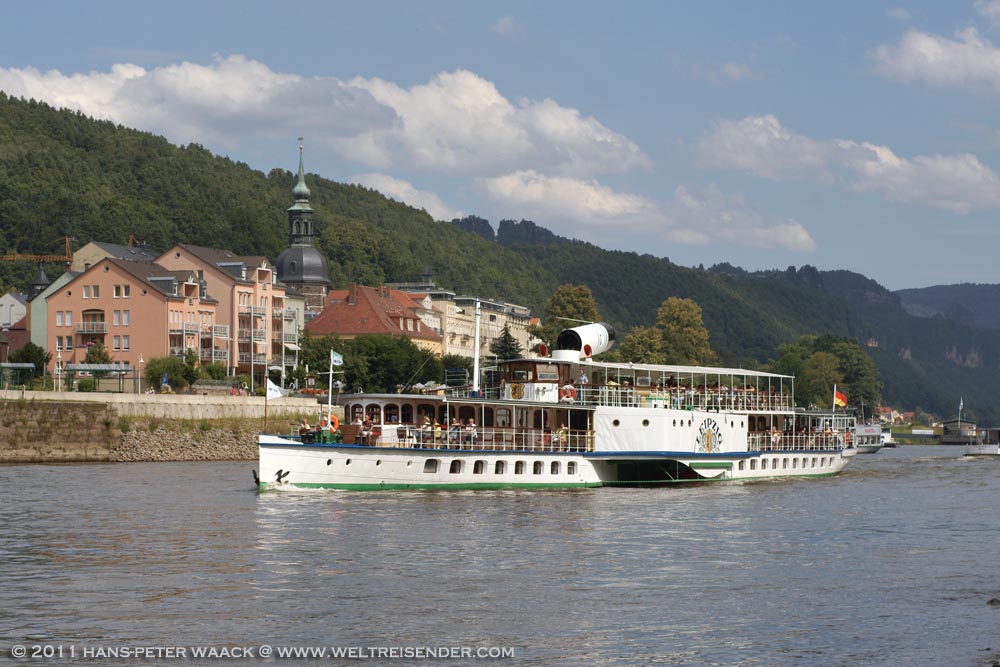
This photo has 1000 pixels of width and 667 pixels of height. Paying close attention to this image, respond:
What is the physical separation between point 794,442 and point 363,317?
94127 mm

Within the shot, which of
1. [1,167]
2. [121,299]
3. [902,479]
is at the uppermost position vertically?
[1,167]

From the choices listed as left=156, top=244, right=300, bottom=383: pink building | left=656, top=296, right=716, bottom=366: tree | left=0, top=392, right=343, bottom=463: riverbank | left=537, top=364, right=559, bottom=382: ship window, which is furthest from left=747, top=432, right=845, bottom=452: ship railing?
left=656, top=296, right=716, bottom=366: tree

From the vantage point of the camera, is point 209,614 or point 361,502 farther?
point 361,502

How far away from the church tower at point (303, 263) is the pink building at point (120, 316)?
5790 centimetres

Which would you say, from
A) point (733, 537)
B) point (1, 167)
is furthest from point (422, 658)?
point (1, 167)

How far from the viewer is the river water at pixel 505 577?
89.1 ft

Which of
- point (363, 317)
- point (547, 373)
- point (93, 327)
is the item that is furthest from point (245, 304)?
point (547, 373)

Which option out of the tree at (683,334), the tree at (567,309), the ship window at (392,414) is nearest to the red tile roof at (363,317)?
the tree at (567,309)

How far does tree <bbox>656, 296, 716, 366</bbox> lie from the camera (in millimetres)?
179250

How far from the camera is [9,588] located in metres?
32.2

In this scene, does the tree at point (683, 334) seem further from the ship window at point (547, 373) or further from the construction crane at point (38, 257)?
the ship window at point (547, 373)

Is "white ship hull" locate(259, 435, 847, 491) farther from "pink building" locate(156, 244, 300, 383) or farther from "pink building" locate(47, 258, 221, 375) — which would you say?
"pink building" locate(156, 244, 300, 383)

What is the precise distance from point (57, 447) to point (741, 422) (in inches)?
1604

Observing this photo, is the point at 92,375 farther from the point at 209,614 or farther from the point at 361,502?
the point at 209,614
